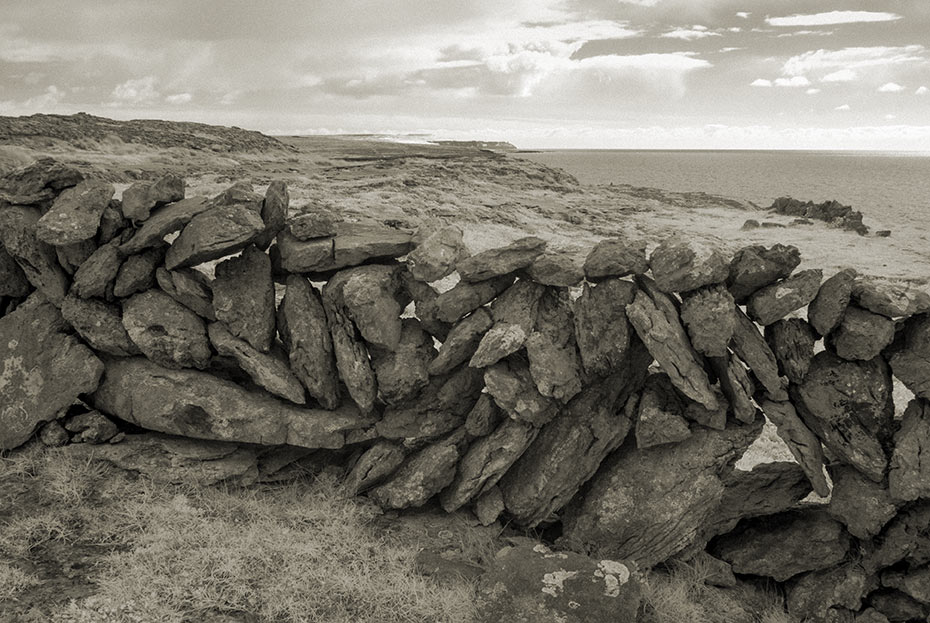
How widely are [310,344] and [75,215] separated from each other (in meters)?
4.48

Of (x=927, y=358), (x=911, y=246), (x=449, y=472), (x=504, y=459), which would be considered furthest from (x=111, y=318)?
(x=911, y=246)

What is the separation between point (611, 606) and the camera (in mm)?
9750

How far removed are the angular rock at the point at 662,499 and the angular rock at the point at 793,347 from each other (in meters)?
1.07

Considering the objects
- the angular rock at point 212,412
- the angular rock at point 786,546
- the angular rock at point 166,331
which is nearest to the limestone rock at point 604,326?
the angular rock at point 212,412

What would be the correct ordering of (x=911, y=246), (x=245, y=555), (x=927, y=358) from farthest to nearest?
(x=911, y=246)
(x=927, y=358)
(x=245, y=555)

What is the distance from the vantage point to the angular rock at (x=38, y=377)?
12.2 meters

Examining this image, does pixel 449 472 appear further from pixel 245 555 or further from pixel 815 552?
pixel 815 552

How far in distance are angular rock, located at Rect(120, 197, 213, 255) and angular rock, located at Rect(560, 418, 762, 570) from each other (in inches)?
331

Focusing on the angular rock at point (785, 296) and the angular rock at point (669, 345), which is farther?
the angular rock at point (785, 296)

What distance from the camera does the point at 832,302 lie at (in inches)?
450

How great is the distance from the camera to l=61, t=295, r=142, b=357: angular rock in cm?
1241

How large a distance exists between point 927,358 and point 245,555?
10891 millimetres

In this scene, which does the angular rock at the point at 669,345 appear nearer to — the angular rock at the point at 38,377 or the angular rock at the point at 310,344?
the angular rock at the point at 310,344

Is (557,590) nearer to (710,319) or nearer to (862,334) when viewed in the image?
(710,319)
